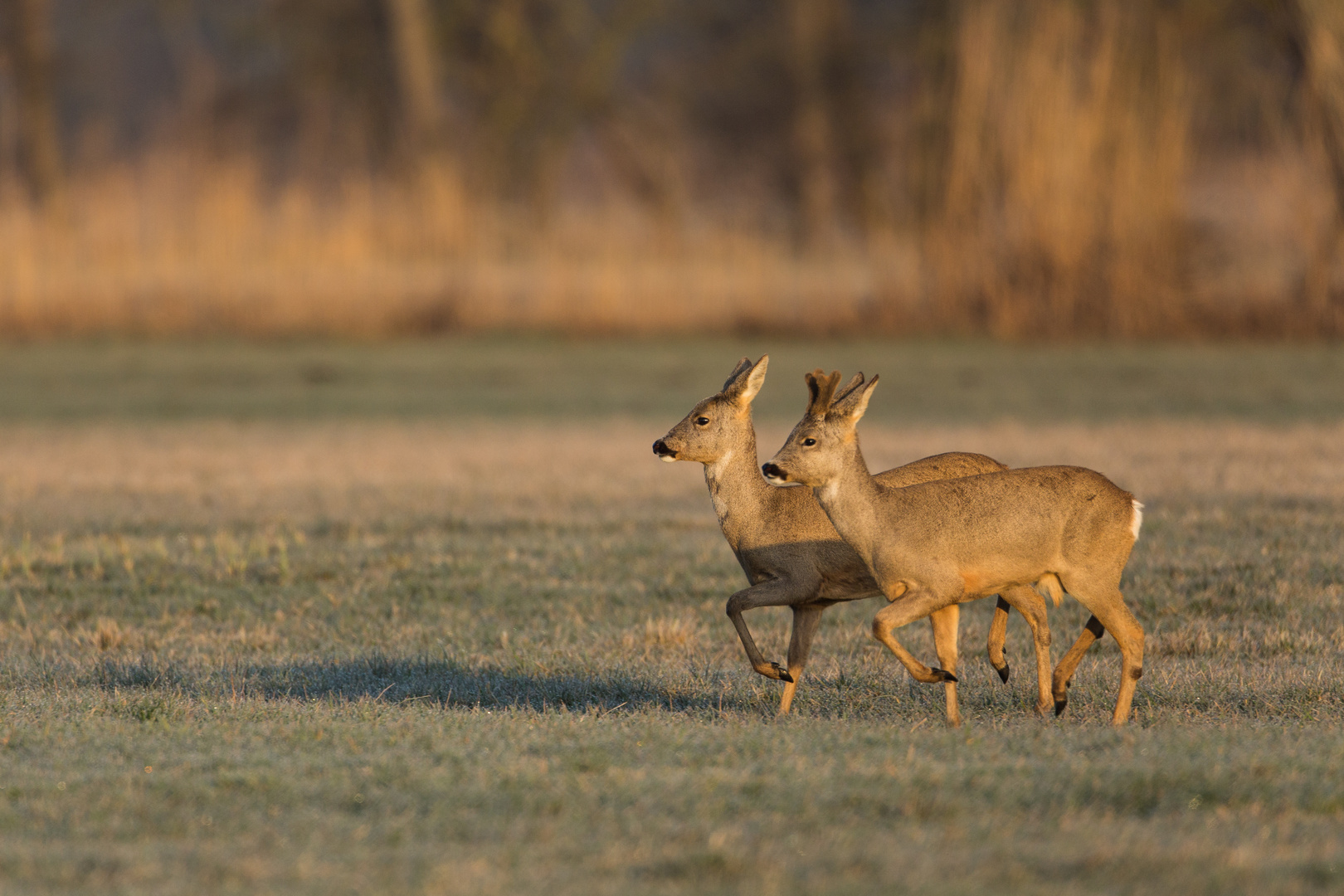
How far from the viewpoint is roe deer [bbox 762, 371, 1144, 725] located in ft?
19.5

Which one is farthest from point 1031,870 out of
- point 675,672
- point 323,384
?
point 323,384

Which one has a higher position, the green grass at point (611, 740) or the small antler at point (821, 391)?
the small antler at point (821, 391)

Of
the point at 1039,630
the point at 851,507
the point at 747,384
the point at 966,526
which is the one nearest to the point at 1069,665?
the point at 1039,630

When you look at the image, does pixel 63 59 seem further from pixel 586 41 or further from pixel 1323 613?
pixel 1323 613

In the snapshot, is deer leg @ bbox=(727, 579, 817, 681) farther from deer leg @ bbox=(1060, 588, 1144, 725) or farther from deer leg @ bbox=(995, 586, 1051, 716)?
deer leg @ bbox=(1060, 588, 1144, 725)

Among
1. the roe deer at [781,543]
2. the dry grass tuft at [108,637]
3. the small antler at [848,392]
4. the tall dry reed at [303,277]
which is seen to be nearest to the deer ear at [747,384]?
the roe deer at [781,543]

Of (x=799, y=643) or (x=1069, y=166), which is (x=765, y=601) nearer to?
(x=799, y=643)

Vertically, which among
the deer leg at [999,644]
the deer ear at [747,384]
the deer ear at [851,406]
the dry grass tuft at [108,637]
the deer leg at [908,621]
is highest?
the deer ear at [747,384]

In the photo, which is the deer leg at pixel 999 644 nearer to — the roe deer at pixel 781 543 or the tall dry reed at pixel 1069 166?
the roe deer at pixel 781 543

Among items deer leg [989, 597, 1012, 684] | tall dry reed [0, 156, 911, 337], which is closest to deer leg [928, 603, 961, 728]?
deer leg [989, 597, 1012, 684]

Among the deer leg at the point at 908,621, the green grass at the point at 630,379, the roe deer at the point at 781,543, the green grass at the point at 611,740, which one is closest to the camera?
the green grass at the point at 611,740

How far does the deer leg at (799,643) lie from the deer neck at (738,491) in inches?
12.9

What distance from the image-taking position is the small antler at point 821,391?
608 centimetres

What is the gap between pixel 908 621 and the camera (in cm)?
579
